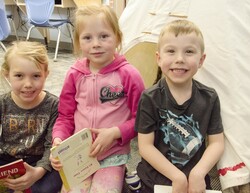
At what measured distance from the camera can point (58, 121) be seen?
37.6 inches

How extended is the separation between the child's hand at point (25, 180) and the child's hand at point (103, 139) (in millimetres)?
183

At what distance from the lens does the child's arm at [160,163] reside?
29.6 inches

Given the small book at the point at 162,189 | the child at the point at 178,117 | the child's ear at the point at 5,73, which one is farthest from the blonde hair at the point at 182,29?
the child's ear at the point at 5,73

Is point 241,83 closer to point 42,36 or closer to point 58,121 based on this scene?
point 58,121

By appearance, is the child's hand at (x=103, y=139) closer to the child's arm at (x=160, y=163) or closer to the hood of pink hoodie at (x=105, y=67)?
the child's arm at (x=160, y=163)

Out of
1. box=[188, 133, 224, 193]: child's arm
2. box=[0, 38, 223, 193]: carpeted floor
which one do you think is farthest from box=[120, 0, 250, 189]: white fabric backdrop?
box=[0, 38, 223, 193]: carpeted floor

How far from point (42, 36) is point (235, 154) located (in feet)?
12.7

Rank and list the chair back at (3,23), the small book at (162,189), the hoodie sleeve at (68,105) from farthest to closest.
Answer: the chair back at (3,23), the hoodie sleeve at (68,105), the small book at (162,189)

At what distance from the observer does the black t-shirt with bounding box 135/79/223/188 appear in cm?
81

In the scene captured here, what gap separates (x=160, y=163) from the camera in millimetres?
789

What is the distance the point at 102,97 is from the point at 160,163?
0.92 feet

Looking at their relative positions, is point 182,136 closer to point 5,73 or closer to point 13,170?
point 13,170

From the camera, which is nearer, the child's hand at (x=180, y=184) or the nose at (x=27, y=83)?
the child's hand at (x=180, y=184)

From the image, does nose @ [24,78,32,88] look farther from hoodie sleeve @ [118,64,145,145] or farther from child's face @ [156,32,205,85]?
child's face @ [156,32,205,85]
